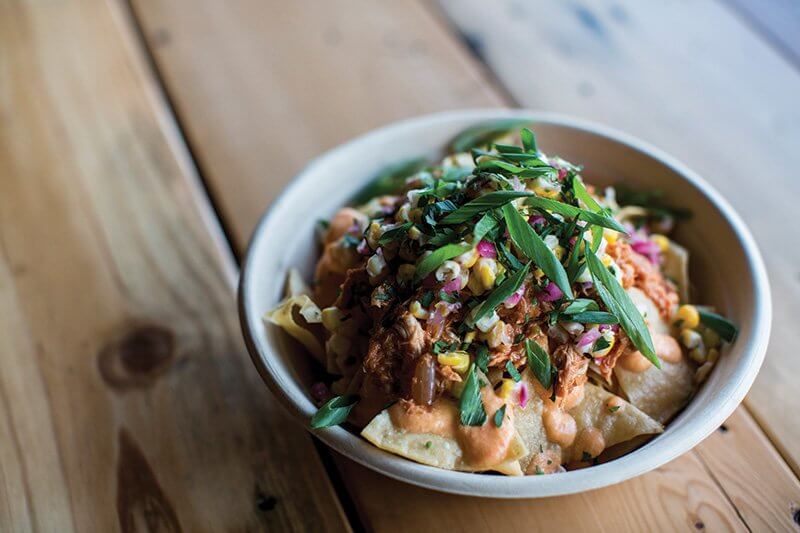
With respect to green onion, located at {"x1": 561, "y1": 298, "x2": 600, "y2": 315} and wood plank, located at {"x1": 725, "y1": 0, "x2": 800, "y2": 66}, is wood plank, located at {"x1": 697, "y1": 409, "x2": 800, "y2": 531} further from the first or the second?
wood plank, located at {"x1": 725, "y1": 0, "x2": 800, "y2": 66}

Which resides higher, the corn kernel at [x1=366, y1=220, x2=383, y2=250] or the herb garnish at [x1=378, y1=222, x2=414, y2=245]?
the herb garnish at [x1=378, y1=222, x2=414, y2=245]

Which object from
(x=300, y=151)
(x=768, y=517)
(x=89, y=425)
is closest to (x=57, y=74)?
(x=300, y=151)

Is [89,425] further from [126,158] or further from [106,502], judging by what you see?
[126,158]

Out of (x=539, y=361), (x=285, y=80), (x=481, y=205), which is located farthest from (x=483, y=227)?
(x=285, y=80)

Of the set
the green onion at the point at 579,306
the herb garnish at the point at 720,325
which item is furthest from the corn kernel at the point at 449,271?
the herb garnish at the point at 720,325

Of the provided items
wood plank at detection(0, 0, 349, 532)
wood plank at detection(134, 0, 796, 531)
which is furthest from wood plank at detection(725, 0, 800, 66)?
wood plank at detection(0, 0, 349, 532)
